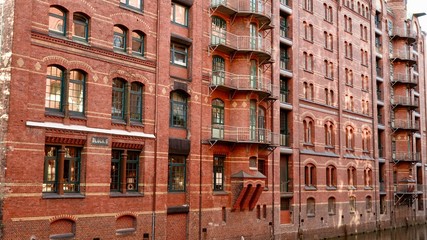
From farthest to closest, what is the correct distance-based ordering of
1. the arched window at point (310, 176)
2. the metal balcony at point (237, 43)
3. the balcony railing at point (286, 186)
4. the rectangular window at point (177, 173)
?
the arched window at point (310, 176) < the balcony railing at point (286, 186) < the metal balcony at point (237, 43) < the rectangular window at point (177, 173)

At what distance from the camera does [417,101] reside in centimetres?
5675

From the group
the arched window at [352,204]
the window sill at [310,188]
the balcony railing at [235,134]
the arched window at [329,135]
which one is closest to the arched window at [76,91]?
the balcony railing at [235,134]

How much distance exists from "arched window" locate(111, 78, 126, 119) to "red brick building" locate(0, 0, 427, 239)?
61 millimetres

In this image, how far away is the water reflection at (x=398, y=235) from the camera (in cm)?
4056

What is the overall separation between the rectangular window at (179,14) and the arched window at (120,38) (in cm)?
351

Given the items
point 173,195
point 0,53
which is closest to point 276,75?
point 173,195

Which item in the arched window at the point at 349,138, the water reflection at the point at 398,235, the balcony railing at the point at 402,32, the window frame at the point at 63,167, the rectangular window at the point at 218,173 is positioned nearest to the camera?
the window frame at the point at 63,167

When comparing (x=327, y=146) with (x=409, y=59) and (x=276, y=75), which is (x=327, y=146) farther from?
(x=409, y=59)

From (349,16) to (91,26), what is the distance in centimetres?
2856

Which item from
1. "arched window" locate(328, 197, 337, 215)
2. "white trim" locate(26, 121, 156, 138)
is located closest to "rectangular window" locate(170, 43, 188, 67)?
"white trim" locate(26, 121, 156, 138)

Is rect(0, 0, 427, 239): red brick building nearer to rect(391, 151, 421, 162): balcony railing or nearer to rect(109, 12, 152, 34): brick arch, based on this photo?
rect(109, 12, 152, 34): brick arch

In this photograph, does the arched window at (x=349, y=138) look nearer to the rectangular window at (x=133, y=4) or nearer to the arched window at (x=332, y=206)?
the arched window at (x=332, y=206)

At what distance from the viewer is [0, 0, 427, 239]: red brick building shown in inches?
798

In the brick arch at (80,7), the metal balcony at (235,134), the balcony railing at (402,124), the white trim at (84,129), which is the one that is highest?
the brick arch at (80,7)
